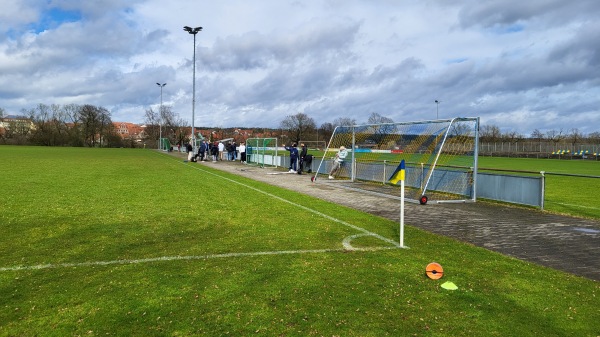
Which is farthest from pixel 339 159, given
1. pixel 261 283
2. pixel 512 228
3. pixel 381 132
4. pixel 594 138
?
pixel 594 138

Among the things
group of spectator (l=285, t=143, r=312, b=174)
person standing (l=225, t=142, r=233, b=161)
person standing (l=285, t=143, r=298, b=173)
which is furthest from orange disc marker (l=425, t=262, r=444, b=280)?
person standing (l=225, t=142, r=233, b=161)

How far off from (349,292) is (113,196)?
9.25 metres

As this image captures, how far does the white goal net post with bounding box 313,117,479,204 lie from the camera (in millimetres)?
12445

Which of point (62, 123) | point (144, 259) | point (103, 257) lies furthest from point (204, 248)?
point (62, 123)

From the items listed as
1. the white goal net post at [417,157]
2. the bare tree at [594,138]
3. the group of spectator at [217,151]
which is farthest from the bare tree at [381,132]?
the bare tree at [594,138]

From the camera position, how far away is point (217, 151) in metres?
35.0

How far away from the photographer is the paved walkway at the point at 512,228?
6.20 meters

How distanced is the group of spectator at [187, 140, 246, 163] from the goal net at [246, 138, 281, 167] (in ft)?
4.27

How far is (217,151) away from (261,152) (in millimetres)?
5759

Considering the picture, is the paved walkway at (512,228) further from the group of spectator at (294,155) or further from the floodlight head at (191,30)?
the floodlight head at (191,30)

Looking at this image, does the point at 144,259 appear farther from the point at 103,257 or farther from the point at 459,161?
the point at 459,161

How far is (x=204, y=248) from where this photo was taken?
6270 mm

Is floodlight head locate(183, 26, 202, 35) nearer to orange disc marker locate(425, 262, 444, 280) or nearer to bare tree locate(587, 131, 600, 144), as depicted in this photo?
orange disc marker locate(425, 262, 444, 280)

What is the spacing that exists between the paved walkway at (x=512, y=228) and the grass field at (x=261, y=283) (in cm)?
61
